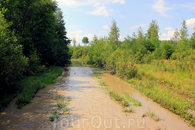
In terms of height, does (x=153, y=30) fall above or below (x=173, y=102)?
above

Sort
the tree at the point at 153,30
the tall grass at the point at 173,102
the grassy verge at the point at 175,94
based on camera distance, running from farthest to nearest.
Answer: the tree at the point at 153,30 → the grassy verge at the point at 175,94 → the tall grass at the point at 173,102

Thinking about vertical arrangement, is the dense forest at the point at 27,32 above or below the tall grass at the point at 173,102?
above

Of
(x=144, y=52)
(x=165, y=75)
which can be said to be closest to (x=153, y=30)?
(x=144, y=52)

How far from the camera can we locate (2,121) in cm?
568

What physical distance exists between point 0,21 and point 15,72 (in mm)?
2832

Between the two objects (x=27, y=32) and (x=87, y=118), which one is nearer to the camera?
(x=87, y=118)

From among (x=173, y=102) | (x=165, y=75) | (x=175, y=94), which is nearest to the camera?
(x=173, y=102)

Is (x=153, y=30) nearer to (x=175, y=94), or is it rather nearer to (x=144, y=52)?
(x=144, y=52)

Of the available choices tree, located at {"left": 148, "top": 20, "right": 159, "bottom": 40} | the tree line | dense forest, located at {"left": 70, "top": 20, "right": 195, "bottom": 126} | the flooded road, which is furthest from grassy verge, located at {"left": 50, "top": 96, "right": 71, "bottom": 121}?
tree, located at {"left": 148, "top": 20, "right": 159, "bottom": 40}

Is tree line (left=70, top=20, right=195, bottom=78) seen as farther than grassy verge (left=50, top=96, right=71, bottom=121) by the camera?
Yes

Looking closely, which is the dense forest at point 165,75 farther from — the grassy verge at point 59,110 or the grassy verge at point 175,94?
the grassy verge at point 59,110

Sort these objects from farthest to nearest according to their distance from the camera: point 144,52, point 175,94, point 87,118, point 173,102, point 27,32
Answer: point 144,52
point 27,32
point 175,94
point 173,102
point 87,118

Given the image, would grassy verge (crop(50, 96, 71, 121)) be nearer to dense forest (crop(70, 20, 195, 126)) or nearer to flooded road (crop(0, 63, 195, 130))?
flooded road (crop(0, 63, 195, 130))

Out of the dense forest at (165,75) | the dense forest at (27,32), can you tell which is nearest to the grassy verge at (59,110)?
the dense forest at (27,32)
